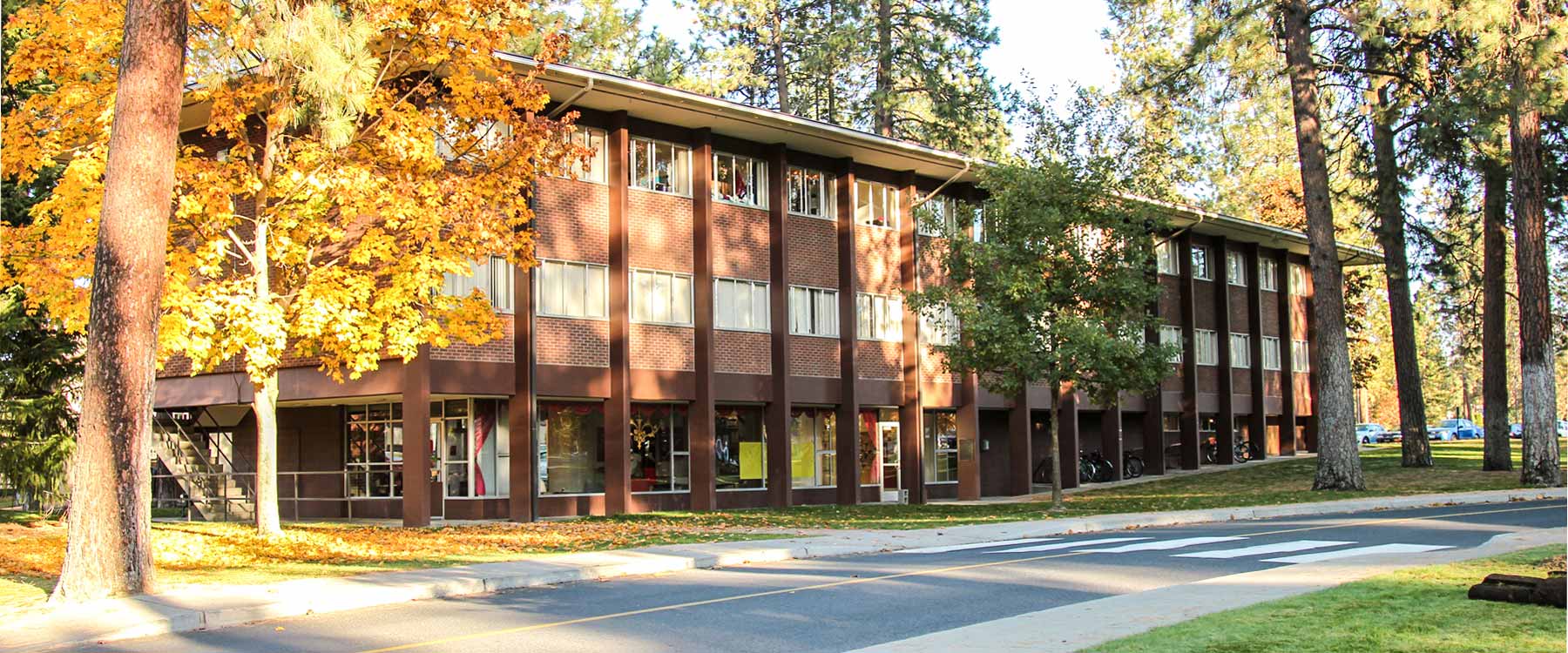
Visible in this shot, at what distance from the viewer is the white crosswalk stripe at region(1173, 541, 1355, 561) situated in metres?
16.7

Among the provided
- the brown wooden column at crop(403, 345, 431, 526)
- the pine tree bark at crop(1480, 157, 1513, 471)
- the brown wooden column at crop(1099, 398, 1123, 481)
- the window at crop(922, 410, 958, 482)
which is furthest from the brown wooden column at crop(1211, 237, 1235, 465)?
the brown wooden column at crop(403, 345, 431, 526)

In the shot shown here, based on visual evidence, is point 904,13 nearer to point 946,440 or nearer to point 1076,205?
point 946,440

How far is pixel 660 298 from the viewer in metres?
31.9

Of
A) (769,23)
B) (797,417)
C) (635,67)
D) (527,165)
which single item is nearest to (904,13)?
(769,23)

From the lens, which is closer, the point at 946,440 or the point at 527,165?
the point at 527,165

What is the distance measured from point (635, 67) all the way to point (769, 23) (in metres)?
5.64

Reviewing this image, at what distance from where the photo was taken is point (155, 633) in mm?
12117

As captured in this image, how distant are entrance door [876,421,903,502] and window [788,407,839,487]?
5.88 feet

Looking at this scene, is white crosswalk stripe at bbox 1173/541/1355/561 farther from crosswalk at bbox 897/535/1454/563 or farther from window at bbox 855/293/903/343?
window at bbox 855/293/903/343

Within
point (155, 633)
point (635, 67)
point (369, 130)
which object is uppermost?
point (635, 67)

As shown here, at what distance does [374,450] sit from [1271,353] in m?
36.9

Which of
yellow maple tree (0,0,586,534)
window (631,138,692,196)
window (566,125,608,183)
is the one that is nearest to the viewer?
yellow maple tree (0,0,586,534)

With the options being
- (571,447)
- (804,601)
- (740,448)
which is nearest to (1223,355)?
(740,448)

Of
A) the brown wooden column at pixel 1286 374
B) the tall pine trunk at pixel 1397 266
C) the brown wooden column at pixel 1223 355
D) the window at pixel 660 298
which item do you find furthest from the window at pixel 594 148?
the brown wooden column at pixel 1286 374
